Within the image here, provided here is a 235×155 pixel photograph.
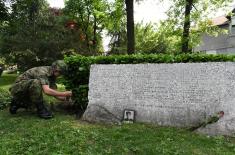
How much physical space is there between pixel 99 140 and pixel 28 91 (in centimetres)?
254

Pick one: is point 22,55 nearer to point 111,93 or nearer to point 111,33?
point 111,33

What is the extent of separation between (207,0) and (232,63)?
1670 cm

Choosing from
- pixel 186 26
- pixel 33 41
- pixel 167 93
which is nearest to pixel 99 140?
pixel 167 93

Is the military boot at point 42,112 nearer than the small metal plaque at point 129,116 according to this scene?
No

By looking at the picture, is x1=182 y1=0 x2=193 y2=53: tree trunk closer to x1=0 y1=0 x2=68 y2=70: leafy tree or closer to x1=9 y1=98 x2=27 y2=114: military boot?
x1=0 y1=0 x2=68 y2=70: leafy tree

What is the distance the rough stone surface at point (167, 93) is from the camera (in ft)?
25.2

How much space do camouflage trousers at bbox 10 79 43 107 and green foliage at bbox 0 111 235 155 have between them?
63cm

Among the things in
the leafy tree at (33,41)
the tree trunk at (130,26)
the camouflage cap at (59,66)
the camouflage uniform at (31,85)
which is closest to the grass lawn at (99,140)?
the camouflage uniform at (31,85)

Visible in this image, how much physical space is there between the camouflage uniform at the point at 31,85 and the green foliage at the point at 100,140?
2.22 ft

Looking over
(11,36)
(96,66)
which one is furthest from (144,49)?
(96,66)

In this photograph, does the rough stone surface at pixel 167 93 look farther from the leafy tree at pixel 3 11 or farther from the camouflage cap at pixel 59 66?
the leafy tree at pixel 3 11

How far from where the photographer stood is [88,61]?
9.18 m

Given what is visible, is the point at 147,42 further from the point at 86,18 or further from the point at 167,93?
the point at 167,93

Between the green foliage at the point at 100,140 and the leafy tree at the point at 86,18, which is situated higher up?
the leafy tree at the point at 86,18
